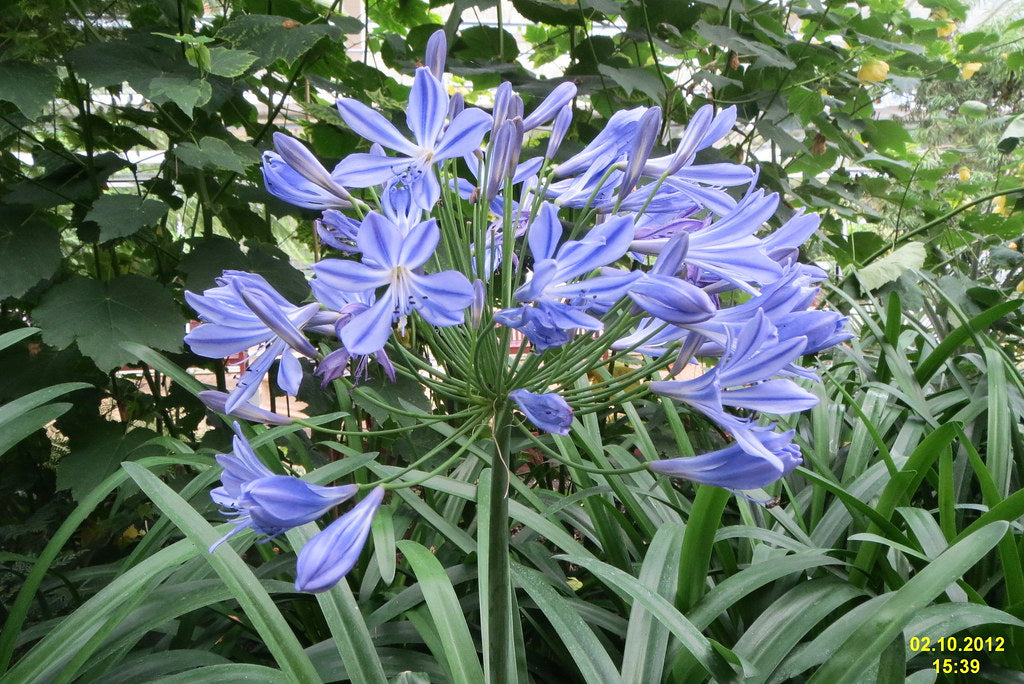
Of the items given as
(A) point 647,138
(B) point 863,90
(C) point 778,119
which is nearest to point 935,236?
(B) point 863,90

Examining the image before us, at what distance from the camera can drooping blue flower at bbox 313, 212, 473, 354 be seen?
56 centimetres

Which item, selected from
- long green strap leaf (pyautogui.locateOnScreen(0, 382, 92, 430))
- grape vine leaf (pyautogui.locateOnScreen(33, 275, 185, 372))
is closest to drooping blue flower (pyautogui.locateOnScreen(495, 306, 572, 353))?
long green strap leaf (pyautogui.locateOnScreen(0, 382, 92, 430))

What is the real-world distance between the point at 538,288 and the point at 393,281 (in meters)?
0.13

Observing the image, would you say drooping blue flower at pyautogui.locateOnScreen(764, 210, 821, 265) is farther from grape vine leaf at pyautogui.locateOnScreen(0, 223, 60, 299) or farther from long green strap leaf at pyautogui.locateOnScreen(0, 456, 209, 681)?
grape vine leaf at pyautogui.locateOnScreen(0, 223, 60, 299)

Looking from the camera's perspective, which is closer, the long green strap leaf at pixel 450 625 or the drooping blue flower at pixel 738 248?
→ the drooping blue flower at pixel 738 248

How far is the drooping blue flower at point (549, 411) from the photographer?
0.60m

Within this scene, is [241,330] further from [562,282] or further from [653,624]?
[653,624]

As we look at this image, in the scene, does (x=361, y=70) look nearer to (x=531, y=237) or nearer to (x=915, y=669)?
(x=531, y=237)

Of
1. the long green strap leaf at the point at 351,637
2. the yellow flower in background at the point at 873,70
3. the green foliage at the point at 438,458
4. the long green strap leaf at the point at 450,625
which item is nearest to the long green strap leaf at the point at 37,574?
the green foliage at the point at 438,458

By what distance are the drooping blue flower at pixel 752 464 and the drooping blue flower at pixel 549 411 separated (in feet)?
0.45

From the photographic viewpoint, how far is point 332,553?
0.54 meters

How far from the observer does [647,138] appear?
68cm
